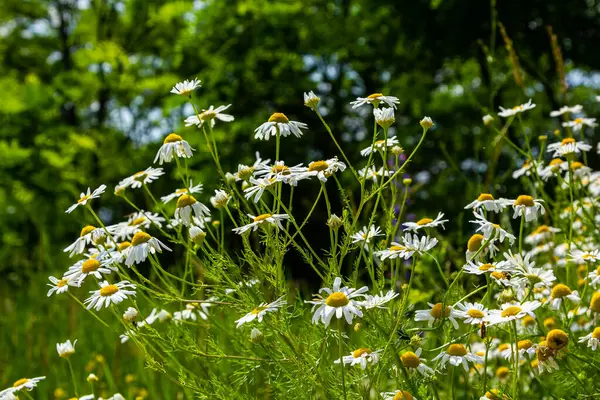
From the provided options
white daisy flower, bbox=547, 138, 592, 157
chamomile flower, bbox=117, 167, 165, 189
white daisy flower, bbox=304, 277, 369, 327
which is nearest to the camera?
white daisy flower, bbox=304, 277, 369, 327

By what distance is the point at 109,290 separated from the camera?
1.63 meters

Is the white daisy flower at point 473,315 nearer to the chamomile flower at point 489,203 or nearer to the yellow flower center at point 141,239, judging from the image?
the chamomile flower at point 489,203

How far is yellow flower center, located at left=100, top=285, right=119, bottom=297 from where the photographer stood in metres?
1.62

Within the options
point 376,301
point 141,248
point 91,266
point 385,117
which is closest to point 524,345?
point 376,301

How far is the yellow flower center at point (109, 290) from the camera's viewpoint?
1622 millimetres

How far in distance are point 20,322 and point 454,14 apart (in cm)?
496

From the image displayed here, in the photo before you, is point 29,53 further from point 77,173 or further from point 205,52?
point 205,52

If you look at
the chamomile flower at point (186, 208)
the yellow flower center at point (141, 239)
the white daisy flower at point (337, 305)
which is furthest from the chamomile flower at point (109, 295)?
the white daisy flower at point (337, 305)

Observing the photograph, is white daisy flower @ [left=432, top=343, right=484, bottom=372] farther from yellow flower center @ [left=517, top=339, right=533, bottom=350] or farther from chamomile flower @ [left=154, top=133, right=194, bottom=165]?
chamomile flower @ [left=154, top=133, right=194, bottom=165]

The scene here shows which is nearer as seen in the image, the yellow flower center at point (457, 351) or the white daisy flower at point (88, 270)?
the yellow flower center at point (457, 351)

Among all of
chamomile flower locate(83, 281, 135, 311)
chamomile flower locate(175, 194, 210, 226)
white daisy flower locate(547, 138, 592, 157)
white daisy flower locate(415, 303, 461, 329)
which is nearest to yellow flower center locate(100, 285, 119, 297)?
chamomile flower locate(83, 281, 135, 311)

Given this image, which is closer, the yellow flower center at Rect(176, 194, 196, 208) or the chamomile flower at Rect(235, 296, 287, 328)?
the chamomile flower at Rect(235, 296, 287, 328)

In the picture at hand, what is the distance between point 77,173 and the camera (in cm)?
897

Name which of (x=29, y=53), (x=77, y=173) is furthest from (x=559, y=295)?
(x=29, y=53)
